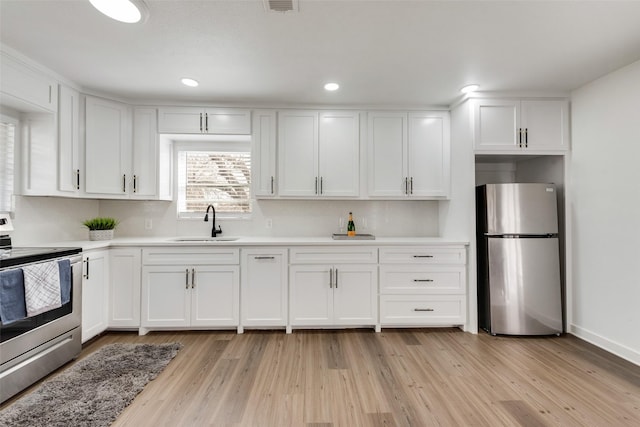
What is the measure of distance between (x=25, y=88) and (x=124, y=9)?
1339 millimetres

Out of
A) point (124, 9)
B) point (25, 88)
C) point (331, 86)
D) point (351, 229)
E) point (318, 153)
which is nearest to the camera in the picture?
point (124, 9)

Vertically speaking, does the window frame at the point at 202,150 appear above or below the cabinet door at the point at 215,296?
above

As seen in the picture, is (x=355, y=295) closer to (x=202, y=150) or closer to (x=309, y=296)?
(x=309, y=296)

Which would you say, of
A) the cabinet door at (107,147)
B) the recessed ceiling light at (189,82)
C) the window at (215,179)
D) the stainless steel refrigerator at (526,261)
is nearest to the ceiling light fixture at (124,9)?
the recessed ceiling light at (189,82)

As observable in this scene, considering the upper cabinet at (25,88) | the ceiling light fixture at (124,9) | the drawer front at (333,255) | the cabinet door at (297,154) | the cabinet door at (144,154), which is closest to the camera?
the ceiling light fixture at (124,9)

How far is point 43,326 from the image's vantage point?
6.88 feet

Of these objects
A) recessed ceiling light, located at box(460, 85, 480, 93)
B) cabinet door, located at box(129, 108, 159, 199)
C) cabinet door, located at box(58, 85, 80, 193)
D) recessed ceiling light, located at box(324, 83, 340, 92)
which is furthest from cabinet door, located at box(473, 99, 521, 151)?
cabinet door, located at box(58, 85, 80, 193)

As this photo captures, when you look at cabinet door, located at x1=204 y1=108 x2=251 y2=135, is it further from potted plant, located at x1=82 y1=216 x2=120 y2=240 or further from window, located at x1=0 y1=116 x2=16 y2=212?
window, located at x1=0 y1=116 x2=16 y2=212

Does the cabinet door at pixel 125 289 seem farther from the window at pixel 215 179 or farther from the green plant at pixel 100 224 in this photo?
the window at pixel 215 179

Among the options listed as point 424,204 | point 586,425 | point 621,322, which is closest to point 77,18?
point 424,204

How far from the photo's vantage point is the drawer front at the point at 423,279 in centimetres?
305

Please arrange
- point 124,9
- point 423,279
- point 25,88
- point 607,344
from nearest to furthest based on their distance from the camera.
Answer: point 124,9 < point 25,88 < point 607,344 < point 423,279

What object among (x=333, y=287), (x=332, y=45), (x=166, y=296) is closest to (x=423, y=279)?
(x=333, y=287)

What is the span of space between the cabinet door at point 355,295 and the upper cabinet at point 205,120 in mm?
1842
